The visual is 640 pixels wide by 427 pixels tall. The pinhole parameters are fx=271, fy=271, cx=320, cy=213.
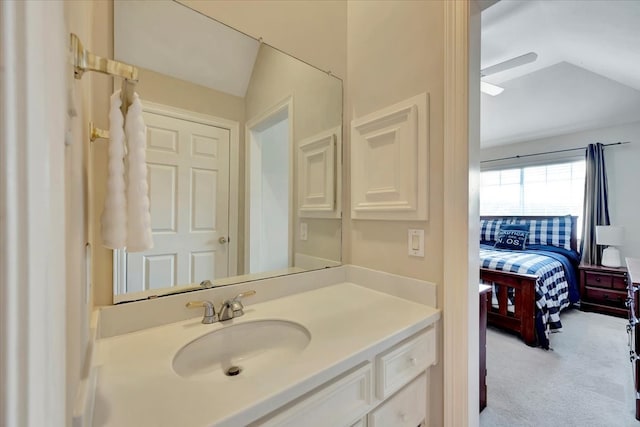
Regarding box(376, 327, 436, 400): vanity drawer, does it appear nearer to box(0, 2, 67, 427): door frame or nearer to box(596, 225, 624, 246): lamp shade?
box(0, 2, 67, 427): door frame

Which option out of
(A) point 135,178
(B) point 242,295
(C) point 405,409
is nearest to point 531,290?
(C) point 405,409

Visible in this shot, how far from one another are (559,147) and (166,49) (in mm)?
5156

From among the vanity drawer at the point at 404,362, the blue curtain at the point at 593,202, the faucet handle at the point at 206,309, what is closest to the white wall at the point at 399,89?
the vanity drawer at the point at 404,362

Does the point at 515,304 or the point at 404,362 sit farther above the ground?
the point at 404,362

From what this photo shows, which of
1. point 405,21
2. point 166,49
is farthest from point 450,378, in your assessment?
point 166,49

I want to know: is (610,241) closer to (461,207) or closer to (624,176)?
(624,176)

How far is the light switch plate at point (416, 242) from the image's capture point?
3.86ft

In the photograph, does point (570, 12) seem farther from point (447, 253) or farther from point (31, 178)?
point (31, 178)

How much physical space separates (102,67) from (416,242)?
116 centimetres

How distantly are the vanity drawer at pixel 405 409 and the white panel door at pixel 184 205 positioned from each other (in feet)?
2.49

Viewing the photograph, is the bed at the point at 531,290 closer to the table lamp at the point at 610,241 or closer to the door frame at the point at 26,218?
→ the table lamp at the point at 610,241

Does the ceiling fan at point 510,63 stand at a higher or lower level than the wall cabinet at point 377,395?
higher

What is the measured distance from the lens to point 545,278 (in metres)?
2.69

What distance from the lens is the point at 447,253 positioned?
1.07 meters
